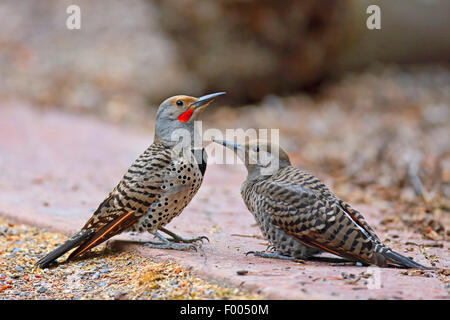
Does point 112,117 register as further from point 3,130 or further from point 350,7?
point 350,7

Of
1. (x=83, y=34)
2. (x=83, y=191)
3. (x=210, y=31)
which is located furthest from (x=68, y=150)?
(x=83, y=34)

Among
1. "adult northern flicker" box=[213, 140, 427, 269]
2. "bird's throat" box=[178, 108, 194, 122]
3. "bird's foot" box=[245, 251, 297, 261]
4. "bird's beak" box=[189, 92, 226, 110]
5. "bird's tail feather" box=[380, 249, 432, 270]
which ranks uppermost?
"bird's beak" box=[189, 92, 226, 110]

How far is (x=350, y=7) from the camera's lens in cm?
1110

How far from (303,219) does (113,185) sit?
3.34 m

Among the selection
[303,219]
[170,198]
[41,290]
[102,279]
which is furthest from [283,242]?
[41,290]

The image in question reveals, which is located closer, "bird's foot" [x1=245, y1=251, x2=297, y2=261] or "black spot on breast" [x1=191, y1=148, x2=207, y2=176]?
"bird's foot" [x1=245, y1=251, x2=297, y2=261]

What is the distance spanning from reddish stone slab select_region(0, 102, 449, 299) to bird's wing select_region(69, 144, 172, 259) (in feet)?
0.82

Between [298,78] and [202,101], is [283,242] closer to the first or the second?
[202,101]

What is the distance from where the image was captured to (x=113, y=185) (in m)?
6.49

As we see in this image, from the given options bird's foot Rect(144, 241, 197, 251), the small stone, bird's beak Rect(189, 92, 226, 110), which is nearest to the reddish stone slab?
bird's foot Rect(144, 241, 197, 251)

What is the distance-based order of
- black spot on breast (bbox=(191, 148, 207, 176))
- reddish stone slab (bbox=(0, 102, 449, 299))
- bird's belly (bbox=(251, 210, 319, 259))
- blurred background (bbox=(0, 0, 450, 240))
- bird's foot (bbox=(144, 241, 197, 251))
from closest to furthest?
reddish stone slab (bbox=(0, 102, 449, 299)) → bird's belly (bbox=(251, 210, 319, 259)) → bird's foot (bbox=(144, 241, 197, 251)) → black spot on breast (bbox=(191, 148, 207, 176)) → blurred background (bbox=(0, 0, 450, 240))

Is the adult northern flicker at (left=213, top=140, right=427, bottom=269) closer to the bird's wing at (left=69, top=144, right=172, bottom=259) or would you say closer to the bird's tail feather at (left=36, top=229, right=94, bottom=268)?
the bird's wing at (left=69, top=144, right=172, bottom=259)

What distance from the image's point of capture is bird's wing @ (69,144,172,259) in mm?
3838

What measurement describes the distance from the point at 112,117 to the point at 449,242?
21.8ft
